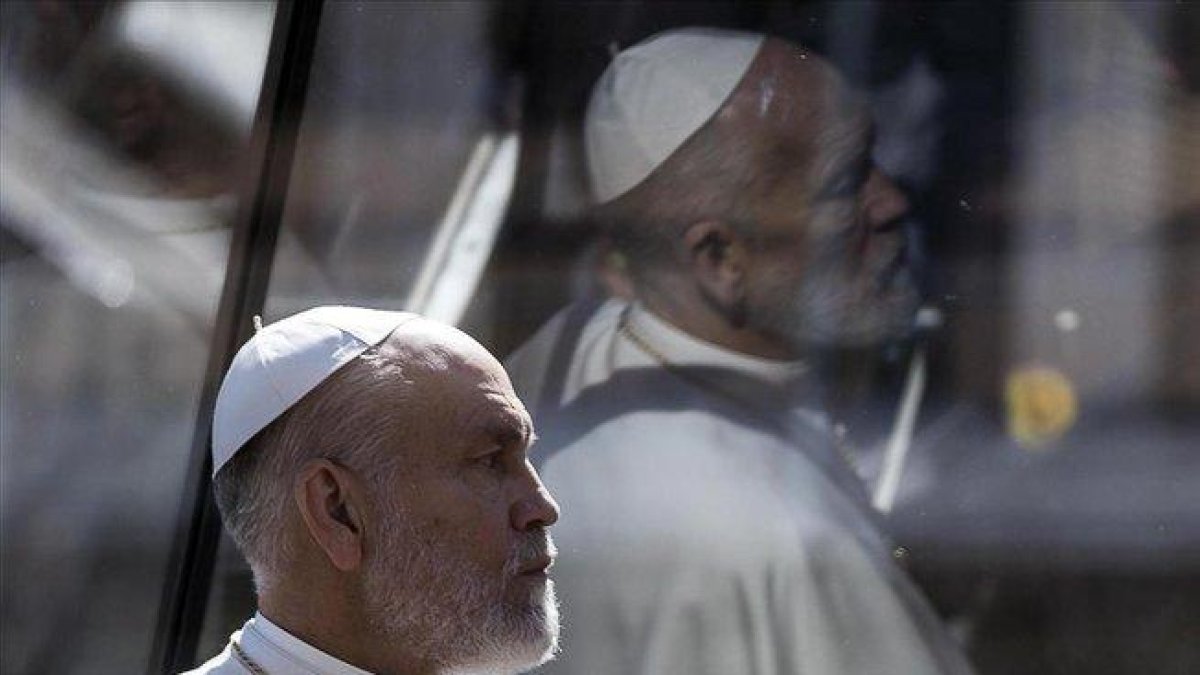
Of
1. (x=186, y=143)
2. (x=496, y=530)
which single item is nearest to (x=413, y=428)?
(x=496, y=530)

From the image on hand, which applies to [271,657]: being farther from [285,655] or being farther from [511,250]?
[511,250]

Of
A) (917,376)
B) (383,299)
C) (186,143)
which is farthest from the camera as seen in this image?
(186,143)

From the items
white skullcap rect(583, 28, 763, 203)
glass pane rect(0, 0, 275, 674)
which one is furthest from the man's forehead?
glass pane rect(0, 0, 275, 674)

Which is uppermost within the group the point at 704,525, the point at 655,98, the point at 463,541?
the point at 463,541

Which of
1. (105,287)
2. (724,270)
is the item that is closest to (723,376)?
(724,270)

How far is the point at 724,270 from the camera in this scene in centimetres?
345

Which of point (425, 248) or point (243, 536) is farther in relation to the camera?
point (425, 248)

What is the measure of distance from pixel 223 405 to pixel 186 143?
5.61 feet

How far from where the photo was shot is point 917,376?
3.32 m

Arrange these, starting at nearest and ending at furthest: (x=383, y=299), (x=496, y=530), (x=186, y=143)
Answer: (x=496, y=530) → (x=383, y=299) → (x=186, y=143)

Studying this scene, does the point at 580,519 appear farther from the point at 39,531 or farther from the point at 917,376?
the point at 39,531

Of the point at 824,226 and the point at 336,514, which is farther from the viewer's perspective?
the point at 824,226

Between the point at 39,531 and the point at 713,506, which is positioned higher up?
the point at 713,506

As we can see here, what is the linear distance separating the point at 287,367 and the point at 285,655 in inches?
11.5
